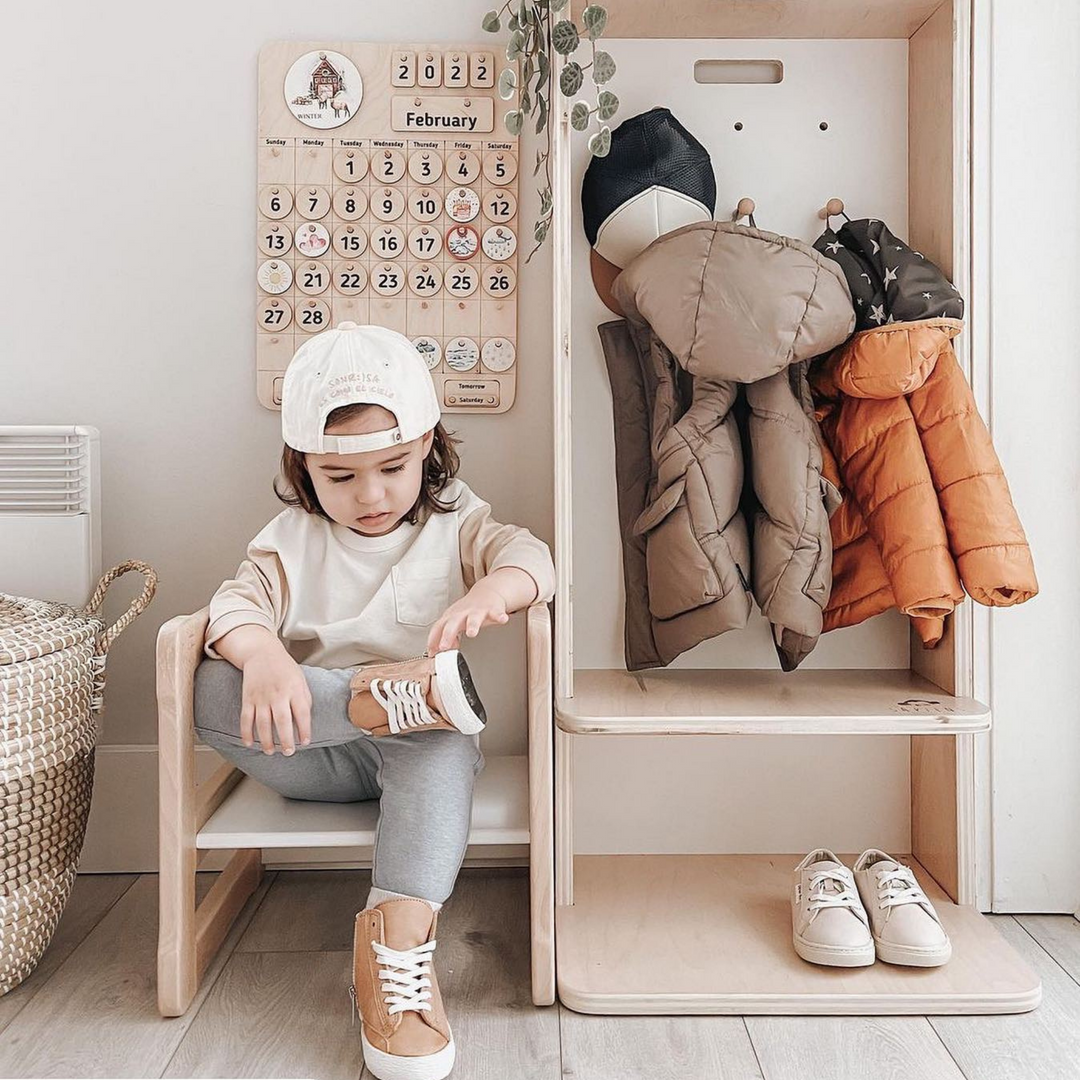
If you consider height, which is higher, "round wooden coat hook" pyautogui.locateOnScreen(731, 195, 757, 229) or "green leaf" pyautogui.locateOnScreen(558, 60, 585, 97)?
"green leaf" pyautogui.locateOnScreen(558, 60, 585, 97)

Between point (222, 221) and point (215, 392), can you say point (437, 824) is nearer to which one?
point (215, 392)

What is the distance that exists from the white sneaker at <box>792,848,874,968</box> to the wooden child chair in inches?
12.8

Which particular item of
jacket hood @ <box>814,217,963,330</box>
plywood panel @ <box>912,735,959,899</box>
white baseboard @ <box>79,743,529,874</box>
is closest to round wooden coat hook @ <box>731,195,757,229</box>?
jacket hood @ <box>814,217,963,330</box>

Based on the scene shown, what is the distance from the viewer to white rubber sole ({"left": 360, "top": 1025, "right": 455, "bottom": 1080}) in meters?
1.13

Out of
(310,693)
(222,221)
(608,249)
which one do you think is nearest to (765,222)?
Result: (608,249)

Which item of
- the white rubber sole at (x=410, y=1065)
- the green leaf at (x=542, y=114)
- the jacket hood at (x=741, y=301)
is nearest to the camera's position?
the white rubber sole at (x=410, y=1065)

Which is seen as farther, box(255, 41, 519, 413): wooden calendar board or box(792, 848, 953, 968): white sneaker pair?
box(255, 41, 519, 413): wooden calendar board

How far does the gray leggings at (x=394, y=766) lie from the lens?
1.26 m

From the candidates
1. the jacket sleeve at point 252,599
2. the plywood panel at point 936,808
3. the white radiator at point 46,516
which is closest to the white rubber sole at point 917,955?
the plywood panel at point 936,808

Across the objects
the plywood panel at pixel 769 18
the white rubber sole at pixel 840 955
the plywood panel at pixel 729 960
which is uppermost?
the plywood panel at pixel 769 18

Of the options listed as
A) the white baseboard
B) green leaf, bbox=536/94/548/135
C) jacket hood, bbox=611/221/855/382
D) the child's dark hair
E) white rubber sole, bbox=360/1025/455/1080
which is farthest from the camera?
the white baseboard

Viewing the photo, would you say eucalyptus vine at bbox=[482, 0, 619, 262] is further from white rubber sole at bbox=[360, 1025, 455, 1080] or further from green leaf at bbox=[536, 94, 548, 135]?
white rubber sole at bbox=[360, 1025, 455, 1080]

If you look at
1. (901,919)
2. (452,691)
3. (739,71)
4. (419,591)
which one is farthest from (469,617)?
(739,71)

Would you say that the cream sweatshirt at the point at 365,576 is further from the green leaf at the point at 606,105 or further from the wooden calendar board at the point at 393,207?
the green leaf at the point at 606,105
